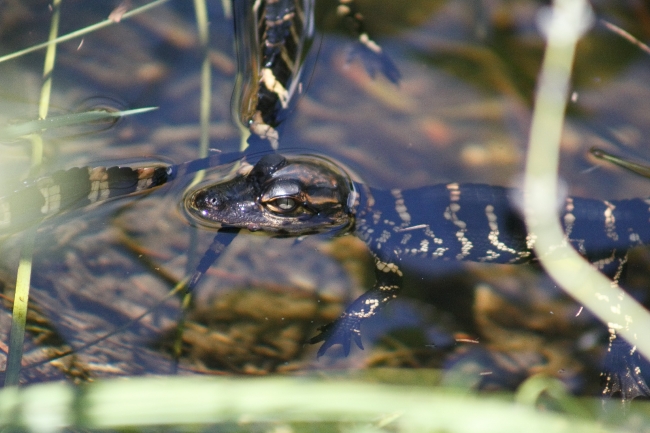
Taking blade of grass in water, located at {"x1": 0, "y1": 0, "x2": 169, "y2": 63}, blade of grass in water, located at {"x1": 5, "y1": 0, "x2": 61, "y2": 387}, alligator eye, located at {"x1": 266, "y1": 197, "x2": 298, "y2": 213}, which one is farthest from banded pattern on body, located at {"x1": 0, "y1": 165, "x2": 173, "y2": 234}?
blade of grass in water, located at {"x1": 0, "y1": 0, "x2": 169, "y2": 63}

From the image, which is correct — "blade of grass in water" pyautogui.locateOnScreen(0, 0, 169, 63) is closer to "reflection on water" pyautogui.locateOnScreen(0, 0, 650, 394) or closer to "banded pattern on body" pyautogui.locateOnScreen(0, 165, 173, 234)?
"reflection on water" pyautogui.locateOnScreen(0, 0, 650, 394)

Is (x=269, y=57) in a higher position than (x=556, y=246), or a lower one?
higher

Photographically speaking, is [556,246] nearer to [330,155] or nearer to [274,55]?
[330,155]

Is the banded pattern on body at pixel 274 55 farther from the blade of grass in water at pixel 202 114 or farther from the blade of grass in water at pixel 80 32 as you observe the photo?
the blade of grass in water at pixel 80 32

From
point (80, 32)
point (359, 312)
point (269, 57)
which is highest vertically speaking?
point (80, 32)

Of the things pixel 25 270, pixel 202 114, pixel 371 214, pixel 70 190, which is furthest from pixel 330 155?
pixel 25 270

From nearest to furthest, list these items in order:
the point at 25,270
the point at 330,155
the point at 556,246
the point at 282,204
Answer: the point at 25,270
the point at 556,246
the point at 282,204
the point at 330,155

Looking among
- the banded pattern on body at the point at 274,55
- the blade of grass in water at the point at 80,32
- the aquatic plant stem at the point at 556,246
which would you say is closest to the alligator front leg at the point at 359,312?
the aquatic plant stem at the point at 556,246
